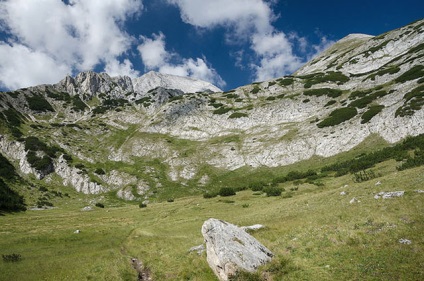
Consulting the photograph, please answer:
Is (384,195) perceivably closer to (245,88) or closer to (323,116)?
(323,116)

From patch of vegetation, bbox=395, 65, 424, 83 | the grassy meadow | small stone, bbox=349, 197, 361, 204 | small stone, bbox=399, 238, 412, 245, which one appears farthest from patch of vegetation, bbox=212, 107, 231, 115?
small stone, bbox=399, 238, 412, 245

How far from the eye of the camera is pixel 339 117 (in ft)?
327

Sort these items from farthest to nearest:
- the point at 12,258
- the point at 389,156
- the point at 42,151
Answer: the point at 42,151, the point at 389,156, the point at 12,258

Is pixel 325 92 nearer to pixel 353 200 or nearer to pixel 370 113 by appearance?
pixel 370 113

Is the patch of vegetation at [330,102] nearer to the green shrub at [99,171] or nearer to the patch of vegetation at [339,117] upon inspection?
the patch of vegetation at [339,117]

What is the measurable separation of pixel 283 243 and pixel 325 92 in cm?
12778

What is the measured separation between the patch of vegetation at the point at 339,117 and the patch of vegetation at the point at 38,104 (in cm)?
18089

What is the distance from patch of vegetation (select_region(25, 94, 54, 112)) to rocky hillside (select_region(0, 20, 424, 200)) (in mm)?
868

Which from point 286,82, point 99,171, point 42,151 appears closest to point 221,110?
point 286,82

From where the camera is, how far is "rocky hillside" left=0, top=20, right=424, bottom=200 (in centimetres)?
9288

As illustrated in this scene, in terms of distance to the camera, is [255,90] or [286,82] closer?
[286,82]

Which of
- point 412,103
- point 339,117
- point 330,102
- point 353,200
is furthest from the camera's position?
point 330,102

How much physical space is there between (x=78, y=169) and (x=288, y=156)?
83958 millimetres

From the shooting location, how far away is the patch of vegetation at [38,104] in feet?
594
